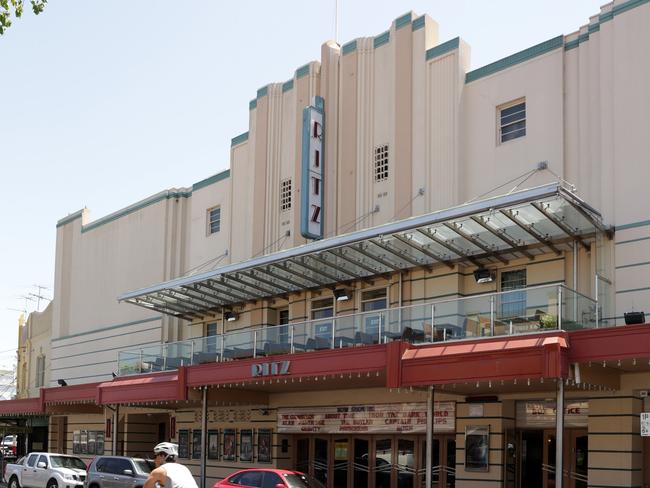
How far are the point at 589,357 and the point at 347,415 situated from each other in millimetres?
10233

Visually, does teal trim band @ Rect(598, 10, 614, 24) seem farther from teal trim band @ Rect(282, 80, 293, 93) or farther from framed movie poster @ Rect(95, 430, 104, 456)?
framed movie poster @ Rect(95, 430, 104, 456)

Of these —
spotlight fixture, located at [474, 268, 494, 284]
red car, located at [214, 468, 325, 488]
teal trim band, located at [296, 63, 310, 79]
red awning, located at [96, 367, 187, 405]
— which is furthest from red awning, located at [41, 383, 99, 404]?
spotlight fixture, located at [474, 268, 494, 284]

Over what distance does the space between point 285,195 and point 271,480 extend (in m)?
12.5

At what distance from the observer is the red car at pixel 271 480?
2059 cm

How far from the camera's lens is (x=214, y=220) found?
36.0m

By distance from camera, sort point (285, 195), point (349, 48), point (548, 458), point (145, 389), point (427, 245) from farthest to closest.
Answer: point (285, 195) → point (145, 389) → point (349, 48) → point (427, 245) → point (548, 458)

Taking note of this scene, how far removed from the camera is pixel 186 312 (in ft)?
115

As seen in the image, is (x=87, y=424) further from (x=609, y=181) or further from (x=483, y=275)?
(x=609, y=181)

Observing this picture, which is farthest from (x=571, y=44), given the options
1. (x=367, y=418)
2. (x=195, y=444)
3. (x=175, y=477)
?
(x=195, y=444)

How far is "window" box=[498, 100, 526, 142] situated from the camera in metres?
24.8

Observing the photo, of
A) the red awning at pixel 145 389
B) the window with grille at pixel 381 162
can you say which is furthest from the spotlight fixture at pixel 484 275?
the red awning at pixel 145 389

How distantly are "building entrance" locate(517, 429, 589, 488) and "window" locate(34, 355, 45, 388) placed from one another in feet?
107

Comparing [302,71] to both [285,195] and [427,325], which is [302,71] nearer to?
[285,195]

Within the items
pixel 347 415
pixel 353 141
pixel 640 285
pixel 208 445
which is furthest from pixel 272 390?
pixel 640 285
